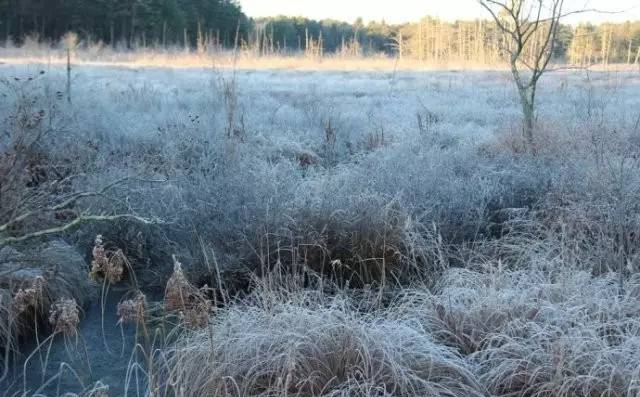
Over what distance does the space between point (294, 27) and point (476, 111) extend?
2968 cm

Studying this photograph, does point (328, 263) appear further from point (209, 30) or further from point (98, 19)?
point (98, 19)

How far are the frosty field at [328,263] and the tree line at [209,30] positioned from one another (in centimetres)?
1209

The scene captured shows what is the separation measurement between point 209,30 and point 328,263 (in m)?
28.0

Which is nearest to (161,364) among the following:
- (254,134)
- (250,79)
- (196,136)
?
(196,136)

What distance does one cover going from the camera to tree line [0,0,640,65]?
21.7 m

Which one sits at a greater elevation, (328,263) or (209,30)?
(209,30)

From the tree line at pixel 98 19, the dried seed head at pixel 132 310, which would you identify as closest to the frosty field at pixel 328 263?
the dried seed head at pixel 132 310

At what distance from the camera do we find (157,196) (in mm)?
4664

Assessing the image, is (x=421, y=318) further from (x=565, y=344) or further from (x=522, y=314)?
(x=565, y=344)

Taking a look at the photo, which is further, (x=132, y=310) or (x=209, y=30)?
(x=209, y=30)

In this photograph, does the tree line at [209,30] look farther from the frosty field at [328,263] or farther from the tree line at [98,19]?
the frosty field at [328,263]

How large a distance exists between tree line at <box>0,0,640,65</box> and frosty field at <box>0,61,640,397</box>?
1209 centimetres

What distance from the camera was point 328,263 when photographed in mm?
4273

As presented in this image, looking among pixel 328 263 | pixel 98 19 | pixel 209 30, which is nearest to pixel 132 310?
pixel 328 263
